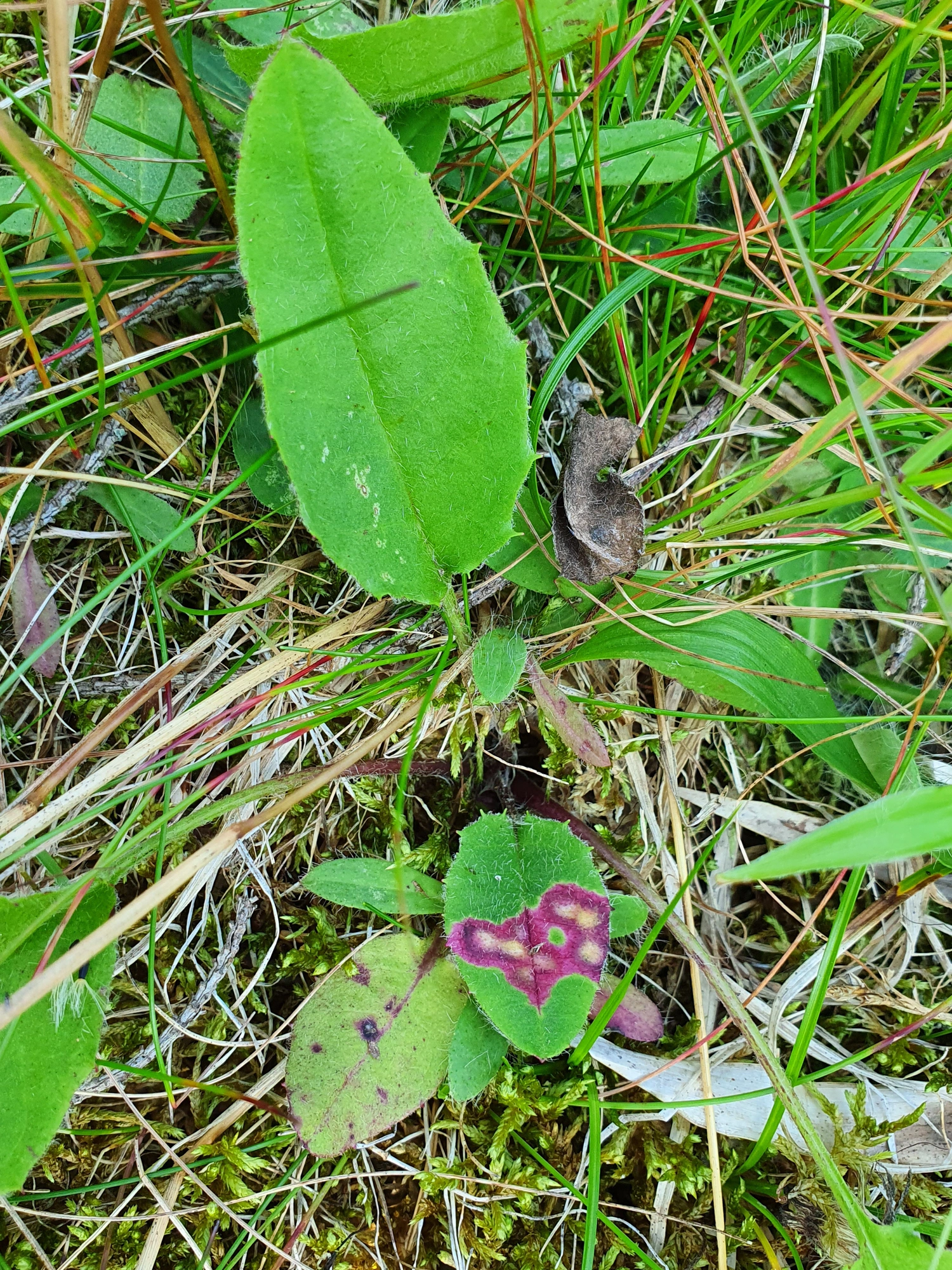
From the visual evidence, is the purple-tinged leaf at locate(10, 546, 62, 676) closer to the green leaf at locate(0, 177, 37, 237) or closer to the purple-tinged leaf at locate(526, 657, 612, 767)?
the green leaf at locate(0, 177, 37, 237)

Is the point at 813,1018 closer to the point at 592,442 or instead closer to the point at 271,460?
the point at 592,442

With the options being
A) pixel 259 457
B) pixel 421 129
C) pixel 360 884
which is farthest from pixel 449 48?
pixel 360 884

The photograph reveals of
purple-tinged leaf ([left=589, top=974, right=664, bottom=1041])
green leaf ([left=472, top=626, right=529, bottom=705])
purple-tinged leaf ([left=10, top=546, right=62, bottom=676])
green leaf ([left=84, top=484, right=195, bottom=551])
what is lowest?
purple-tinged leaf ([left=589, top=974, right=664, bottom=1041])

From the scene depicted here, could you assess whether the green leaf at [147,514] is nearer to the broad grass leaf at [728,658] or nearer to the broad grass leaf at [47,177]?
the broad grass leaf at [47,177]

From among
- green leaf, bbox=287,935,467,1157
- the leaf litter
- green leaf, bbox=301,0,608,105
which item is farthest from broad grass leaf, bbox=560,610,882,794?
green leaf, bbox=301,0,608,105

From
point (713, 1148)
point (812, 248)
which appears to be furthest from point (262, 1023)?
point (812, 248)

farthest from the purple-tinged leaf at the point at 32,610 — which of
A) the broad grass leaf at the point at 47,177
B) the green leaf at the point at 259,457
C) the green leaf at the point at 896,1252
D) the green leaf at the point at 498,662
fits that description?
the green leaf at the point at 896,1252
